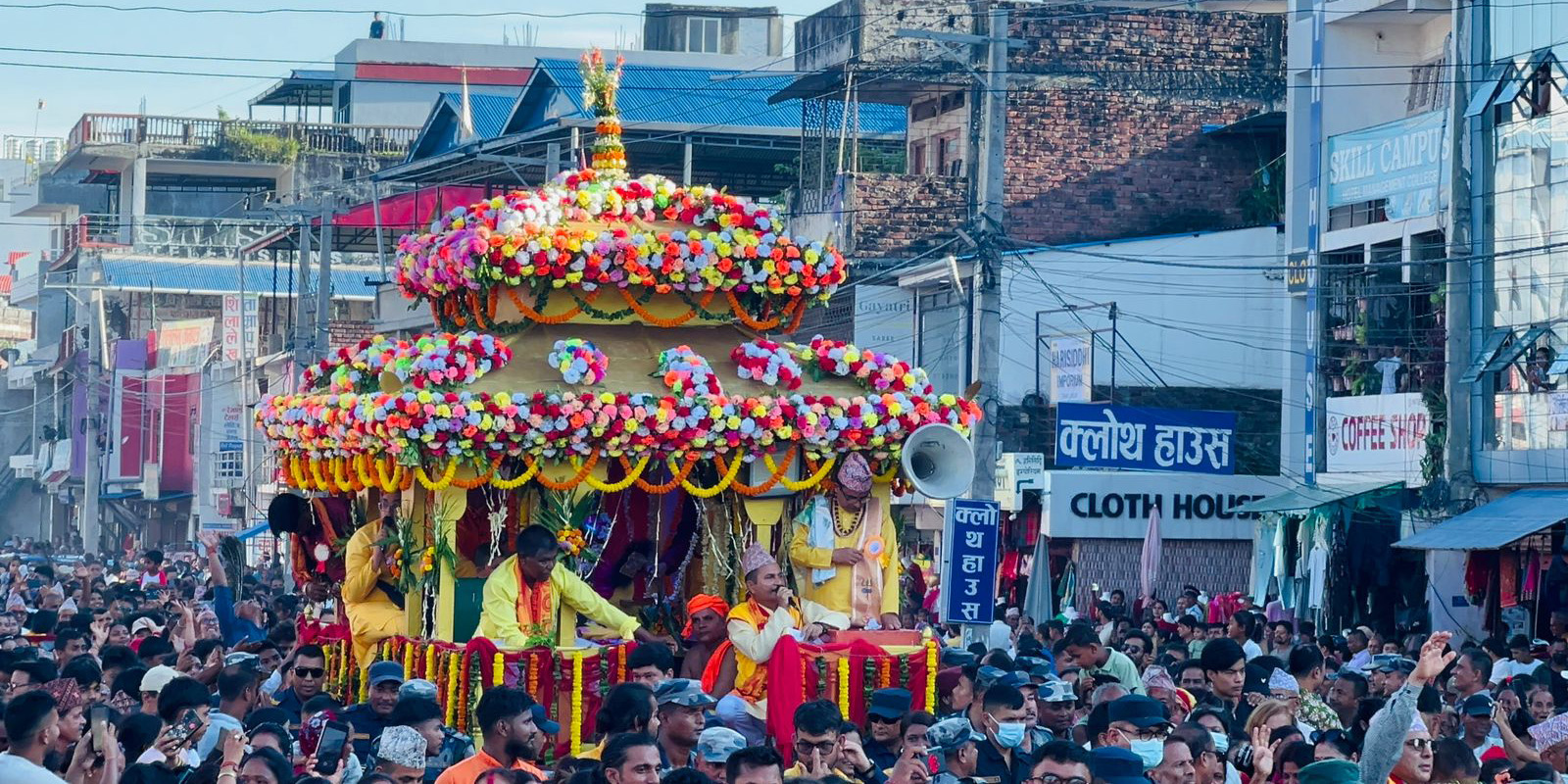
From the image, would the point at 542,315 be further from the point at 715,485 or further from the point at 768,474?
the point at 768,474

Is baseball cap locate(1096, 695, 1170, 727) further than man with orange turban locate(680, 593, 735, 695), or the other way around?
man with orange turban locate(680, 593, 735, 695)

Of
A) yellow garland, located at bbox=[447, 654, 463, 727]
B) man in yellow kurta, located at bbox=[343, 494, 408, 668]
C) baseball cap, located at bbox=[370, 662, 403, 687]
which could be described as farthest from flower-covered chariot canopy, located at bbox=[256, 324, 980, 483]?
baseball cap, located at bbox=[370, 662, 403, 687]

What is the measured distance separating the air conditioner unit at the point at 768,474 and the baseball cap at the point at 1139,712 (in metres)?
4.50

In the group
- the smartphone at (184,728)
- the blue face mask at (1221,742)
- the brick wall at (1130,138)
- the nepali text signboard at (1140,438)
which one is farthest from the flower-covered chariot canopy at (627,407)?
the brick wall at (1130,138)

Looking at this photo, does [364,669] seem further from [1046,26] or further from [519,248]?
[1046,26]

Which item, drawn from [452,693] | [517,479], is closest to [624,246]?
[517,479]

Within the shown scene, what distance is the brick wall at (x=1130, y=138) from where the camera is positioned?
120ft

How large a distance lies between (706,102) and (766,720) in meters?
29.6

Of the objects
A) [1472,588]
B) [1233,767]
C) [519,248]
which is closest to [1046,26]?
[1472,588]

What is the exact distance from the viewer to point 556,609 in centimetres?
1402

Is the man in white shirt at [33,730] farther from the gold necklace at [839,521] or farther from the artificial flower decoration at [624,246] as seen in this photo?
the gold necklace at [839,521]

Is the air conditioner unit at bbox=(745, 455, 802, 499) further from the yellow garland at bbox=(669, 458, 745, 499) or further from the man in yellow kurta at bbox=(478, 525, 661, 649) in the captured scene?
the man in yellow kurta at bbox=(478, 525, 661, 649)

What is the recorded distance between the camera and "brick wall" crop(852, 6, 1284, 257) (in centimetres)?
3659

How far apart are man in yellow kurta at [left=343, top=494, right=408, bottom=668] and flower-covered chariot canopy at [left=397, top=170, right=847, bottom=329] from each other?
1.51 m
